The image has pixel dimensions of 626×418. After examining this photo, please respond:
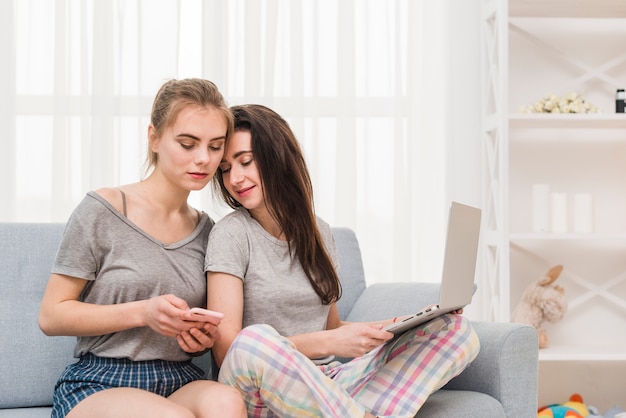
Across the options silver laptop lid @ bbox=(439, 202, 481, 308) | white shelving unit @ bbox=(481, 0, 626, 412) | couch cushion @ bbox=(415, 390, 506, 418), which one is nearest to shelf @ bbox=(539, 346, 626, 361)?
white shelving unit @ bbox=(481, 0, 626, 412)

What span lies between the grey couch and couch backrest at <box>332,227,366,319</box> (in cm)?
42

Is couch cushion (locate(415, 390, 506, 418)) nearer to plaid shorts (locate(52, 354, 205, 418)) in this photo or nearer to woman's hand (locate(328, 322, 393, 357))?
woman's hand (locate(328, 322, 393, 357))

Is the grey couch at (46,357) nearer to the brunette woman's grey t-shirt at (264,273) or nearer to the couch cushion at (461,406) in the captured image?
the couch cushion at (461,406)

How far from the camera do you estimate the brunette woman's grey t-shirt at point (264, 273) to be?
5.73ft

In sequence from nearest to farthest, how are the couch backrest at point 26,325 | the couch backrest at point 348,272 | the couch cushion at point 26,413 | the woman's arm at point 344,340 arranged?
the woman's arm at point 344,340 < the couch cushion at point 26,413 < the couch backrest at point 26,325 < the couch backrest at point 348,272

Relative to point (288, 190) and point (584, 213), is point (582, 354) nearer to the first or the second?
point (584, 213)

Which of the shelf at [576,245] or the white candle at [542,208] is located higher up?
the white candle at [542,208]

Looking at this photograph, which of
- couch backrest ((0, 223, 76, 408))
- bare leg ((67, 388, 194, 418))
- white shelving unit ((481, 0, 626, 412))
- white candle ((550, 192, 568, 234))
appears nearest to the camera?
bare leg ((67, 388, 194, 418))

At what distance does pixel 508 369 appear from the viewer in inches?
73.6

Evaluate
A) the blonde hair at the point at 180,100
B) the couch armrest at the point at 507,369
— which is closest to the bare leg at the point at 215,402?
the blonde hair at the point at 180,100

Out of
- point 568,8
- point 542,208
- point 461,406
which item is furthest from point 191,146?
point 568,8

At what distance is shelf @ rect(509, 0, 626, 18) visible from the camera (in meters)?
3.01

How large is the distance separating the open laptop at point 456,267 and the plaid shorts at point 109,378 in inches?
18.4

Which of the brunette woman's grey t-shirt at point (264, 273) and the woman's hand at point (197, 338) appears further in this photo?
the brunette woman's grey t-shirt at point (264, 273)
